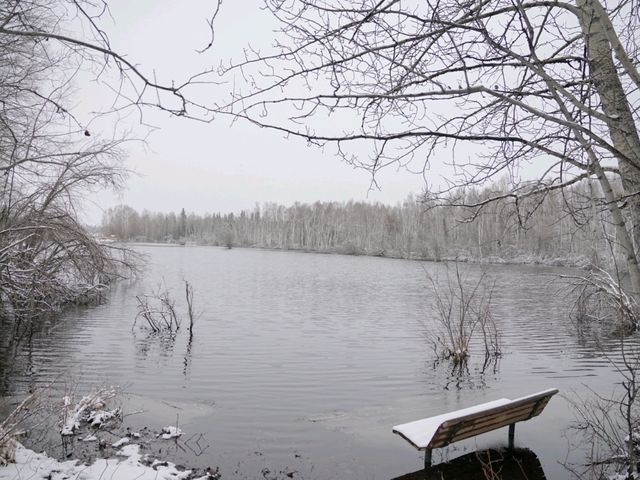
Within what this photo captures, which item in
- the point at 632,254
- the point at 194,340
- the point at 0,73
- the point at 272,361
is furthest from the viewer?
the point at 194,340

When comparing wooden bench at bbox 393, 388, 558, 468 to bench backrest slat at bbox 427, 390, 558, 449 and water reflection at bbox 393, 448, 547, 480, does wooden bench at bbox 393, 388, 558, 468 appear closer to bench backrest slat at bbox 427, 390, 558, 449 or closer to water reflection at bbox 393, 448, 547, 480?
bench backrest slat at bbox 427, 390, 558, 449

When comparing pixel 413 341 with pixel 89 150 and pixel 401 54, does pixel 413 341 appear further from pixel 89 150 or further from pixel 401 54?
pixel 401 54

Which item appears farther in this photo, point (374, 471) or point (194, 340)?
point (194, 340)

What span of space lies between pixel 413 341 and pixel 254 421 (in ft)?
27.4

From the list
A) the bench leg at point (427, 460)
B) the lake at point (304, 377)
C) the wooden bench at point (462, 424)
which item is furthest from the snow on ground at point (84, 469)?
the bench leg at point (427, 460)

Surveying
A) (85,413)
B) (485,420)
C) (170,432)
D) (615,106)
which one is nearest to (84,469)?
(170,432)

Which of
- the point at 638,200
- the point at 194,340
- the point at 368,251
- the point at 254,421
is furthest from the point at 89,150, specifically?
the point at 368,251

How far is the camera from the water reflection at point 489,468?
6.27 metres

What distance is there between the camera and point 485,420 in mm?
6266

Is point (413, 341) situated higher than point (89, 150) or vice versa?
point (89, 150)

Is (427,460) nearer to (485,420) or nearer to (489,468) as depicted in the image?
(489,468)

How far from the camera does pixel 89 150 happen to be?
15.6 m

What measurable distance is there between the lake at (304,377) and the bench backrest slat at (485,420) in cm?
72

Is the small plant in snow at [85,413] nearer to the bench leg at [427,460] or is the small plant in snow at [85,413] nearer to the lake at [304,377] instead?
the lake at [304,377]
